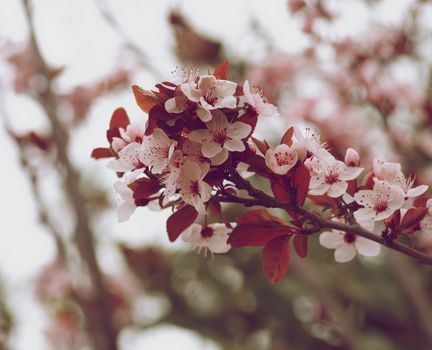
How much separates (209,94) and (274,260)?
0.54 feet

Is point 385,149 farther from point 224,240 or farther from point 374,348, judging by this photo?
point 224,240

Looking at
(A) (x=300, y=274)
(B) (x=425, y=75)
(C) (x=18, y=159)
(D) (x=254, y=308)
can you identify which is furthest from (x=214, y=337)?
(B) (x=425, y=75)

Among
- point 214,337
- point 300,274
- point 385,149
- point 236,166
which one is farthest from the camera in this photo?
point 214,337

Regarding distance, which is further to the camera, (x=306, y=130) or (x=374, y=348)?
(x=374, y=348)

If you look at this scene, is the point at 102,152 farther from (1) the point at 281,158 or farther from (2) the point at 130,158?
(1) the point at 281,158

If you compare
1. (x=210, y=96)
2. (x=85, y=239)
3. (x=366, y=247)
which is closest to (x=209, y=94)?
(x=210, y=96)

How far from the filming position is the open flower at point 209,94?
18.8 inches

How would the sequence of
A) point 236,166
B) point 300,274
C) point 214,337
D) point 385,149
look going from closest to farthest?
point 236,166 → point 300,274 → point 385,149 → point 214,337

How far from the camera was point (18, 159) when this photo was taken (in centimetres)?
117

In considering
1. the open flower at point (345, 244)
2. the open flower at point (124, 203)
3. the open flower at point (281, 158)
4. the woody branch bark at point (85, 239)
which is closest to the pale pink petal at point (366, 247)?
the open flower at point (345, 244)

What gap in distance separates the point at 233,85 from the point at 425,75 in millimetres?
1519

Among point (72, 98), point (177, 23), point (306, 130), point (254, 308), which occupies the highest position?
point (177, 23)

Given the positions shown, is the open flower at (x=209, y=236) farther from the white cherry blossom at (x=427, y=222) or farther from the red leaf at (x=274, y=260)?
the white cherry blossom at (x=427, y=222)

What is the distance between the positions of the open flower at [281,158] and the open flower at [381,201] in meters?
0.07
